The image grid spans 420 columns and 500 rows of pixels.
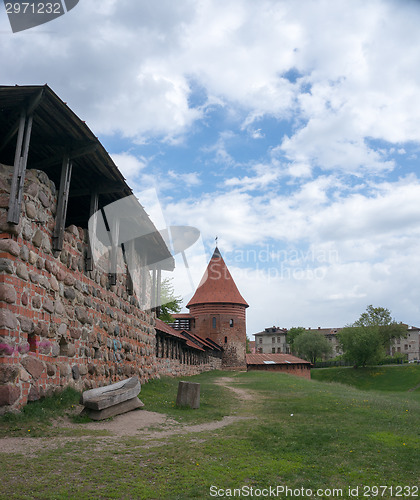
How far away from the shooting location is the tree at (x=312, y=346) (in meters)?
78.0

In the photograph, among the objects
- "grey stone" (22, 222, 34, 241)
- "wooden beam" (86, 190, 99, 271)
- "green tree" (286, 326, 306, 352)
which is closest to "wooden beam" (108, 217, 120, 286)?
"wooden beam" (86, 190, 99, 271)

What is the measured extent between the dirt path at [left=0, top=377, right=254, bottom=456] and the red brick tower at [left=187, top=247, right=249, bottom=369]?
35981mm

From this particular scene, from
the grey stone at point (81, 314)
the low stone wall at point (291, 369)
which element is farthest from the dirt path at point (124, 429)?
the low stone wall at point (291, 369)

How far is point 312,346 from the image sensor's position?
3066 inches

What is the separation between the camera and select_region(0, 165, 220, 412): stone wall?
6758 millimetres

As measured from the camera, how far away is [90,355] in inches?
384

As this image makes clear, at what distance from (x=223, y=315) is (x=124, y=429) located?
38.7 m

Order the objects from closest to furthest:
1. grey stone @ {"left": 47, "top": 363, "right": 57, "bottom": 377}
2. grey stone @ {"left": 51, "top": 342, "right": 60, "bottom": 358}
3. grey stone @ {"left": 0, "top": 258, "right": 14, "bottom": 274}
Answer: grey stone @ {"left": 0, "top": 258, "right": 14, "bottom": 274} < grey stone @ {"left": 47, "top": 363, "right": 57, "bottom": 377} < grey stone @ {"left": 51, "top": 342, "right": 60, "bottom": 358}

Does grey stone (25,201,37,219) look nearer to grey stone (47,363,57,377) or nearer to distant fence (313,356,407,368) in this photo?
grey stone (47,363,57,377)

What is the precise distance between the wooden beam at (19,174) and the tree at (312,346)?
7596cm

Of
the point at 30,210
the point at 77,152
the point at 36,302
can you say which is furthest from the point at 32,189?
the point at 36,302

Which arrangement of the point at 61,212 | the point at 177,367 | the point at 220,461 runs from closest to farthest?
1. the point at 220,461
2. the point at 61,212
3. the point at 177,367

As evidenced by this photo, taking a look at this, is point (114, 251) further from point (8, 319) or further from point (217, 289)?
point (217, 289)

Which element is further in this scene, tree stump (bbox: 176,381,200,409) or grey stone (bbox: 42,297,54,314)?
tree stump (bbox: 176,381,200,409)
